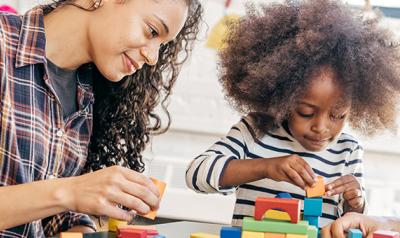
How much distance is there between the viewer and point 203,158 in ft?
4.08

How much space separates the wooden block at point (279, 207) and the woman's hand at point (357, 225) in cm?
15

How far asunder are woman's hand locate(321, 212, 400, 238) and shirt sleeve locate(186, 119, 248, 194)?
249mm

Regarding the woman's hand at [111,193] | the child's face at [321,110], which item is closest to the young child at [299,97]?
the child's face at [321,110]

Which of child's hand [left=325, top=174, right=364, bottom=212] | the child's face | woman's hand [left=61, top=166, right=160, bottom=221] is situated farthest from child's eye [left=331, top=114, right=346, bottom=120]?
woman's hand [left=61, top=166, right=160, bottom=221]

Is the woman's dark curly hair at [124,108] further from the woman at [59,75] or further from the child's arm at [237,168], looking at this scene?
the child's arm at [237,168]

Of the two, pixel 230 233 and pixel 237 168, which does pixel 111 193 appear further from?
pixel 237 168

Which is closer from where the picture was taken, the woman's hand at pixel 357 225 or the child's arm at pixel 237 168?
the woman's hand at pixel 357 225

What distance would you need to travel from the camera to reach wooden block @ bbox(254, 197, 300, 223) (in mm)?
877

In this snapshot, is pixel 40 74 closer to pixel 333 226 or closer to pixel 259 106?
pixel 259 106

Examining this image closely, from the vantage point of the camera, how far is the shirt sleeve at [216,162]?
3.97ft

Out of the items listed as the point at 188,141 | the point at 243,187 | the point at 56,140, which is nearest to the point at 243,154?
the point at 243,187

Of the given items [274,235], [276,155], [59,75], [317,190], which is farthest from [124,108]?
Result: [274,235]

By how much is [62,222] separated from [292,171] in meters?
0.40

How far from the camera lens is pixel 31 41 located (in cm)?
108
